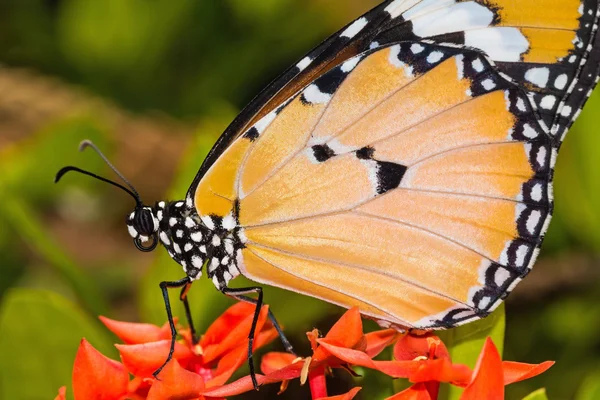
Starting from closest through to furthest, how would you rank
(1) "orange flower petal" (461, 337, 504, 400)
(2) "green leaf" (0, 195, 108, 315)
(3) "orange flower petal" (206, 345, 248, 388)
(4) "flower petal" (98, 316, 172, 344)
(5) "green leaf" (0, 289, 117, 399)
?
(1) "orange flower petal" (461, 337, 504, 400) → (3) "orange flower petal" (206, 345, 248, 388) → (4) "flower petal" (98, 316, 172, 344) → (5) "green leaf" (0, 289, 117, 399) → (2) "green leaf" (0, 195, 108, 315)

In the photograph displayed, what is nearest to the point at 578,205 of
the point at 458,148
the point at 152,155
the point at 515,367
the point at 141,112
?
the point at 458,148

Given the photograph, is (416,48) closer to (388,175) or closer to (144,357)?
(388,175)

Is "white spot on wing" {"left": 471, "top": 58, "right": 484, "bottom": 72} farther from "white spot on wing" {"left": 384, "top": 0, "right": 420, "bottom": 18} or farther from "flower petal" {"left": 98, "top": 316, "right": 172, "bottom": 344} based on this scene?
"flower petal" {"left": 98, "top": 316, "right": 172, "bottom": 344}

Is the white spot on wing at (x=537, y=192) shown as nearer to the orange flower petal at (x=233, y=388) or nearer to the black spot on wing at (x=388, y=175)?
the black spot on wing at (x=388, y=175)

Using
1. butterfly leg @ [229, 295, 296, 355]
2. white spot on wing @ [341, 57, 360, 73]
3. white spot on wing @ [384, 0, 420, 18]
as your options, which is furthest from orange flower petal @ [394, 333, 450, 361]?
white spot on wing @ [384, 0, 420, 18]

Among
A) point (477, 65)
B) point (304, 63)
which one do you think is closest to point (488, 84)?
point (477, 65)

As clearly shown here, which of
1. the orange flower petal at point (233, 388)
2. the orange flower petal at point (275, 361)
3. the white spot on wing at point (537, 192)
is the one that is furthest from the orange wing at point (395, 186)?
the orange flower petal at point (233, 388)

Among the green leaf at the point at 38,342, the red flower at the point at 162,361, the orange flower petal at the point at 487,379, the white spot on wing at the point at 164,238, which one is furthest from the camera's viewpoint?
the green leaf at the point at 38,342
